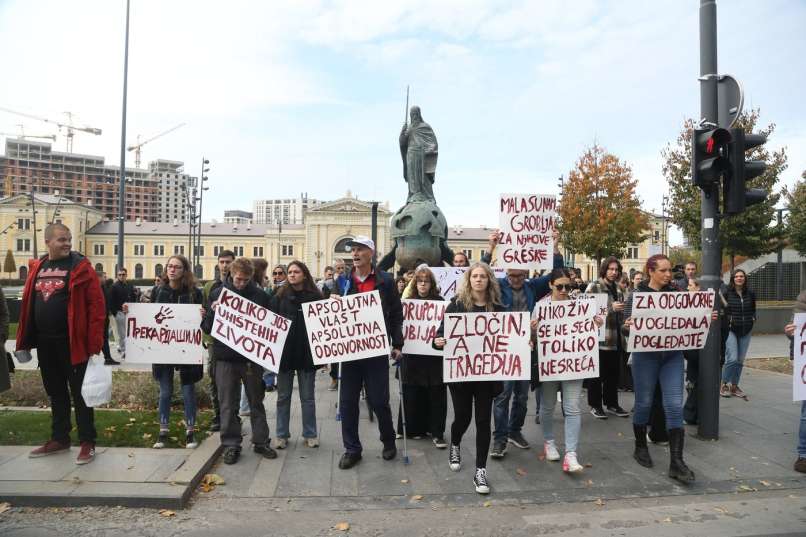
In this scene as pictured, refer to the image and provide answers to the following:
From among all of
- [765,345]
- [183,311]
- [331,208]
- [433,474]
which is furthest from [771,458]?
[331,208]

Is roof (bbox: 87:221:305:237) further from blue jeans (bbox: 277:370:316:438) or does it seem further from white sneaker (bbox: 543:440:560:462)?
white sneaker (bbox: 543:440:560:462)

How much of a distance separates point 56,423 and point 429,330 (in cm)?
393

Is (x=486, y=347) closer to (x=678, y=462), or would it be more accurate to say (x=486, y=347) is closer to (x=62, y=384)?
(x=678, y=462)

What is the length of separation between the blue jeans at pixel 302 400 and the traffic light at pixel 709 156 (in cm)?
492

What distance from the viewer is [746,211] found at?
75.9ft

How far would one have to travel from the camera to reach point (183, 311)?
651 cm

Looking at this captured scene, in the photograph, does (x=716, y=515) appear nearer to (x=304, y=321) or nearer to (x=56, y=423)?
(x=304, y=321)

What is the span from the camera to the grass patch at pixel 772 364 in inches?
→ 461

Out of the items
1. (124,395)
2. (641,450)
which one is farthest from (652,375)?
(124,395)

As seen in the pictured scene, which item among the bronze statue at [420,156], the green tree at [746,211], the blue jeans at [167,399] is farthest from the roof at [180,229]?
the blue jeans at [167,399]

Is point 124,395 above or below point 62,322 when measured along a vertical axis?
below

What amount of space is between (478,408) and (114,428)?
4.30 m

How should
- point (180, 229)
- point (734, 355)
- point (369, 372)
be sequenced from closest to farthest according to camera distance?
point (369, 372)
point (734, 355)
point (180, 229)

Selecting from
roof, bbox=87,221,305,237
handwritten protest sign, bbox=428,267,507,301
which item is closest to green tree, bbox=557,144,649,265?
handwritten protest sign, bbox=428,267,507,301
